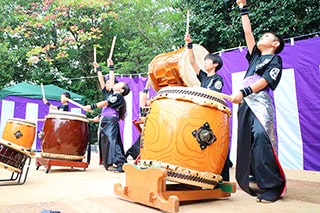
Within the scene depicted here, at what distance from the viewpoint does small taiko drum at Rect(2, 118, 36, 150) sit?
3.78 m

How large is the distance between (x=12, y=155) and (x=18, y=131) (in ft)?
4.35

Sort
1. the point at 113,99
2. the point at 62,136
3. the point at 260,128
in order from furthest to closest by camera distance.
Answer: the point at 113,99
the point at 62,136
the point at 260,128

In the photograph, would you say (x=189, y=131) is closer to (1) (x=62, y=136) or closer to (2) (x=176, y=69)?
(2) (x=176, y=69)

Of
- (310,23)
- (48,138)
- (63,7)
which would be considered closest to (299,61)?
(310,23)

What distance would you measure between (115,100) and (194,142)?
2154 mm

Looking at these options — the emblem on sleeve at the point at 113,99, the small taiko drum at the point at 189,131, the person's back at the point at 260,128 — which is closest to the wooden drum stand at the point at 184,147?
the small taiko drum at the point at 189,131

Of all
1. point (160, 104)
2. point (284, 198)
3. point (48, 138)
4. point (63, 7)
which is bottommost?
point (284, 198)

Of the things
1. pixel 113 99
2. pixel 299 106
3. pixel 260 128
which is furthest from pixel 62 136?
pixel 299 106

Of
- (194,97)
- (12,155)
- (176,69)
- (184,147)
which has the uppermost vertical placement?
(176,69)

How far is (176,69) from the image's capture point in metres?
3.47

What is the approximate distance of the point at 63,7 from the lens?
8.61m

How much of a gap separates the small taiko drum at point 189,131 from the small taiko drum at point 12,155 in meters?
1.24

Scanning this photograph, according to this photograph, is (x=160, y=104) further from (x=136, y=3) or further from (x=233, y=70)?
(x=136, y=3)

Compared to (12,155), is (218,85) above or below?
above
